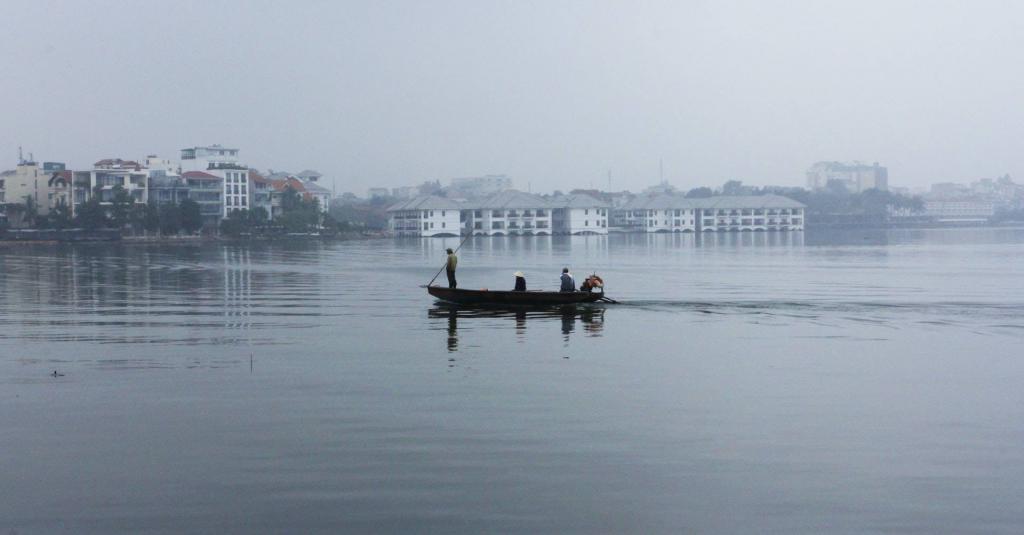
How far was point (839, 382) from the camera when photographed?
42.9 ft

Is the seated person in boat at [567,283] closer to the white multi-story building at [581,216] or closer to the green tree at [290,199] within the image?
the green tree at [290,199]

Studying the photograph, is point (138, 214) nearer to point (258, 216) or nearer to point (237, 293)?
point (258, 216)

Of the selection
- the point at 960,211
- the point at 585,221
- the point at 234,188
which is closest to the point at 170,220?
the point at 234,188

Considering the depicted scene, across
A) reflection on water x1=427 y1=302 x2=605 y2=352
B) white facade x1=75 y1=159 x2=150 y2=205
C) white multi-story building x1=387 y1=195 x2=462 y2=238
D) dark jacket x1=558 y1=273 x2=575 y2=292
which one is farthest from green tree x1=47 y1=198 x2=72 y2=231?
dark jacket x1=558 y1=273 x2=575 y2=292

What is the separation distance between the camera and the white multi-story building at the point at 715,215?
136 m

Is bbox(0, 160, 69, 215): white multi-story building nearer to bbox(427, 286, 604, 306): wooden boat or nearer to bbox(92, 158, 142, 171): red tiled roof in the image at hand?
bbox(92, 158, 142, 171): red tiled roof

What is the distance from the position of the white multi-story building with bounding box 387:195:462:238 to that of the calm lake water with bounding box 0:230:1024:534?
92446mm

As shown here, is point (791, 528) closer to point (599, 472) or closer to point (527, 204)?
point (599, 472)

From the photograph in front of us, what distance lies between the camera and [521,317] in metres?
20.4

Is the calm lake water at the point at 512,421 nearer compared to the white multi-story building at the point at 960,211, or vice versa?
the calm lake water at the point at 512,421

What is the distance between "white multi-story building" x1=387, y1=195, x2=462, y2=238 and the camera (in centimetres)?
11481

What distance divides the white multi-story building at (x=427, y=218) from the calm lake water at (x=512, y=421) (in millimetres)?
92446

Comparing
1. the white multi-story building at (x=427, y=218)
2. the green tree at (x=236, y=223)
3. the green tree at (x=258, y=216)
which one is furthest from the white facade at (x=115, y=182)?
the white multi-story building at (x=427, y=218)

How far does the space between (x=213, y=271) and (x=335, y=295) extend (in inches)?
544
